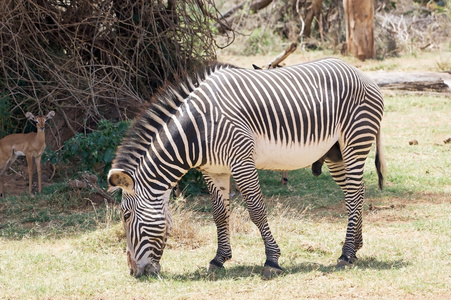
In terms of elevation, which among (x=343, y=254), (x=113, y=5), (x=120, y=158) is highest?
(x=113, y=5)

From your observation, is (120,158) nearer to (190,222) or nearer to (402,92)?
(190,222)

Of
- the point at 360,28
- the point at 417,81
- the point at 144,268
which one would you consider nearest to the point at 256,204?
the point at 144,268

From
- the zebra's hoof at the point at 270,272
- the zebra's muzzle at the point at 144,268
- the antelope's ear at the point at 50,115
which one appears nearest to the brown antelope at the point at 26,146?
the antelope's ear at the point at 50,115

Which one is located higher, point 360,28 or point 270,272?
point 360,28

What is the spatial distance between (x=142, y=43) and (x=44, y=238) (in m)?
Answer: 4.05

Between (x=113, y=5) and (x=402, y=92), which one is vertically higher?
(x=113, y=5)

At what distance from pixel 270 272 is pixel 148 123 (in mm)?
1652

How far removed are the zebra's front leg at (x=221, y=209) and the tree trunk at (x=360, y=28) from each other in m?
13.1

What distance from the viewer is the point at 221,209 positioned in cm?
584

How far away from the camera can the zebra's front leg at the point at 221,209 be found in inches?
229

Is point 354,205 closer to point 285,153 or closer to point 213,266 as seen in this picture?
point 285,153

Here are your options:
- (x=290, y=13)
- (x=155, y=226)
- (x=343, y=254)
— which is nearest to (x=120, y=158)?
(x=155, y=226)

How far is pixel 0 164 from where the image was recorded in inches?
377

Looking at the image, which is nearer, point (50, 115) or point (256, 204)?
point (256, 204)
